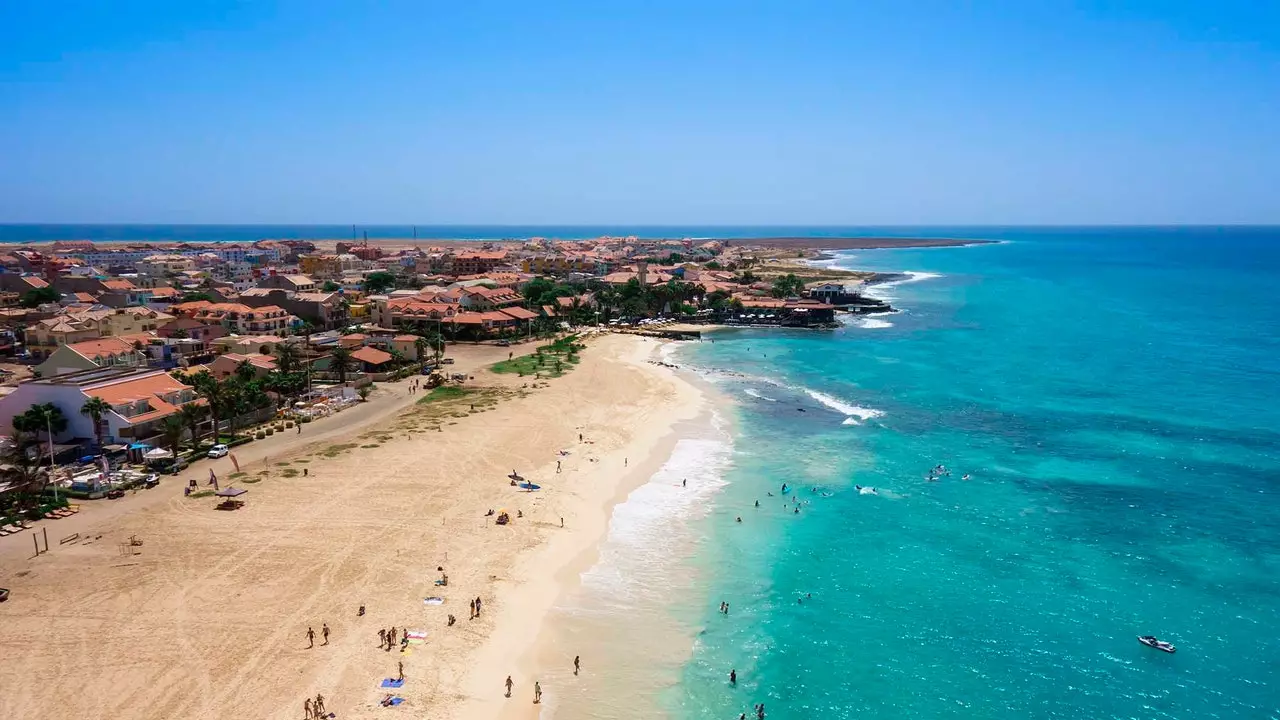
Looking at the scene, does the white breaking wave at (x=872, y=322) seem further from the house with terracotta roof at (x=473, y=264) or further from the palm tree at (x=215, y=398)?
the palm tree at (x=215, y=398)

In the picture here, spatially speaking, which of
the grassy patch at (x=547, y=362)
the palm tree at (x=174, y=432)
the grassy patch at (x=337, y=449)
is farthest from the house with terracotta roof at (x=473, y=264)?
the palm tree at (x=174, y=432)

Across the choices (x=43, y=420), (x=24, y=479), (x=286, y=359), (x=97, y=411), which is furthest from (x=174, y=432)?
(x=286, y=359)

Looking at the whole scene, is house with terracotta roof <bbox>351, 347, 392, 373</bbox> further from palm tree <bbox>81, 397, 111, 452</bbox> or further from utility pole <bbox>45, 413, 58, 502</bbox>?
utility pole <bbox>45, 413, 58, 502</bbox>

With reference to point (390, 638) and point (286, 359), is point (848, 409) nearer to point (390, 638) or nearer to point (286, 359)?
point (390, 638)

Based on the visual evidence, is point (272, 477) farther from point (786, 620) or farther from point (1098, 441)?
point (1098, 441)

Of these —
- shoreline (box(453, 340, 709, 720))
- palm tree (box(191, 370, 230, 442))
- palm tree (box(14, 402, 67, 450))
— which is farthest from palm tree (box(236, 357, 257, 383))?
shoreline (box(453, 340, 709, 720))

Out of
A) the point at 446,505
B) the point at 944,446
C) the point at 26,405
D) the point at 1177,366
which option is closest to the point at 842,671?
the point at 446,505
